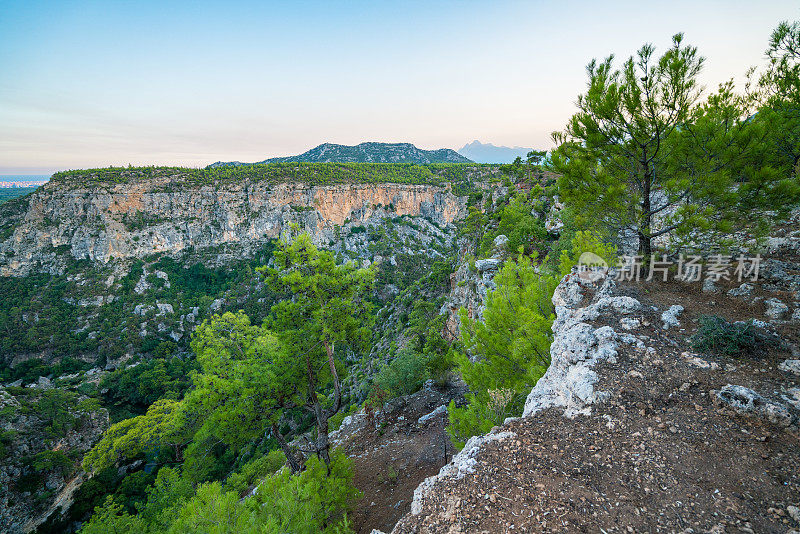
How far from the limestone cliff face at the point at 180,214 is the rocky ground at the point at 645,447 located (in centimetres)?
5886

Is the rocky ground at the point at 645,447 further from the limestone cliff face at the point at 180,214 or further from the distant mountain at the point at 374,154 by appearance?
the distant mountain at the point at 374,154

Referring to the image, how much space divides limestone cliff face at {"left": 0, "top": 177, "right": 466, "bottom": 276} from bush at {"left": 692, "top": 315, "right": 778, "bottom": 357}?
59378mm

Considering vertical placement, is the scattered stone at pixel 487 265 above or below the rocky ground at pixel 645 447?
below

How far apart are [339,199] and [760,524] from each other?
81.1 metres

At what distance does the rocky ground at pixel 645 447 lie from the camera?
113 inches

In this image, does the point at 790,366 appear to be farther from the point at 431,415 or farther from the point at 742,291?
the point at 431,415

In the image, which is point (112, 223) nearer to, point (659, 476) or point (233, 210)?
point (233, 210)

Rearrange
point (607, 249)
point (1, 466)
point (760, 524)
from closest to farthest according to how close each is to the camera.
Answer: point (760, 524) < point (607, 249) < point (1, 466)

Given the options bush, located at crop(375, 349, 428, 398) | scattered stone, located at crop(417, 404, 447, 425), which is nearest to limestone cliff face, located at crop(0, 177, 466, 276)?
bush, located at crop(375, 349, 428, 398)

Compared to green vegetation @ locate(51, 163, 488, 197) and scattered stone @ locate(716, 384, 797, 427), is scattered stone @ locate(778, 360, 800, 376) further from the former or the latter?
green vegetation @ locate(51, 163, 488, 197)

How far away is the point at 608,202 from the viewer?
24.1ft

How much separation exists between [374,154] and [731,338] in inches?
5291

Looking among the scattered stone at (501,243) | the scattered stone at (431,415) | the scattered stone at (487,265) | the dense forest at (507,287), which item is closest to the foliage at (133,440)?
the dense forest at (507,287)

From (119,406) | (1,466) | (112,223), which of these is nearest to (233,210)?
(112,223)
